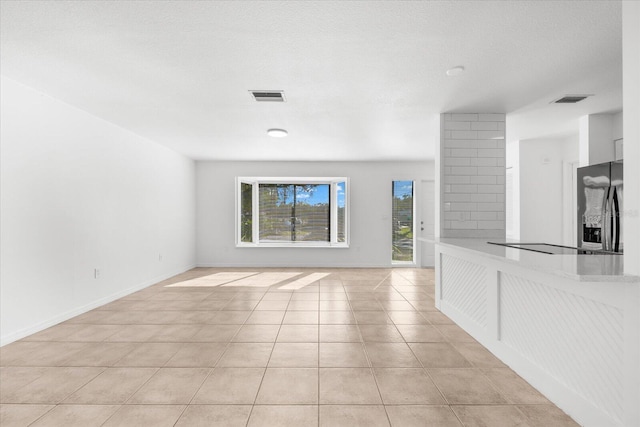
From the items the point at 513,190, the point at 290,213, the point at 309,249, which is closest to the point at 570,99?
the point at 513,190

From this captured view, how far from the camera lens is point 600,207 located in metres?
3.59

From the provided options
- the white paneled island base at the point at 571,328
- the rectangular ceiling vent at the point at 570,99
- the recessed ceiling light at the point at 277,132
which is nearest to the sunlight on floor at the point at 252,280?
the recessed ceiling light at the point at 277,132

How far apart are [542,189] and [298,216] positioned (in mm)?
4754

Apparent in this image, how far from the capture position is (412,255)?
7.91m

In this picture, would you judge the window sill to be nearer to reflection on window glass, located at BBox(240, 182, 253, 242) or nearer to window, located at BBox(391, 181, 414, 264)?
reflection on window glass, located at BBox(240, 182, 253, 242)

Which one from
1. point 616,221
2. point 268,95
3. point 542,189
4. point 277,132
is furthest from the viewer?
point 542,189

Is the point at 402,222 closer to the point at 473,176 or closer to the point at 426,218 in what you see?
the point at 426,218

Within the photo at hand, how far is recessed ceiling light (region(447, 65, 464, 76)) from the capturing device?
2.85 m

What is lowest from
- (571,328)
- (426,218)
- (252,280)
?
(252,280)

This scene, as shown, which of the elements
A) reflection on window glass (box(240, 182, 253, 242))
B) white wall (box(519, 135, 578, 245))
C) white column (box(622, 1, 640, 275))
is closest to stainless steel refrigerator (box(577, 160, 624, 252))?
white wall (box(519, 135, 578, 245))

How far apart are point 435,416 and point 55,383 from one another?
257 cm

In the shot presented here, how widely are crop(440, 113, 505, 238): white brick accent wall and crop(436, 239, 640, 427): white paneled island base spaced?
1.13 m

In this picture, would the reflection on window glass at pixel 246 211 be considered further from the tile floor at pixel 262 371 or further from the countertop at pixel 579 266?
the countertop at pixel 579 266

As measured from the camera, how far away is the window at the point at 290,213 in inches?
310
